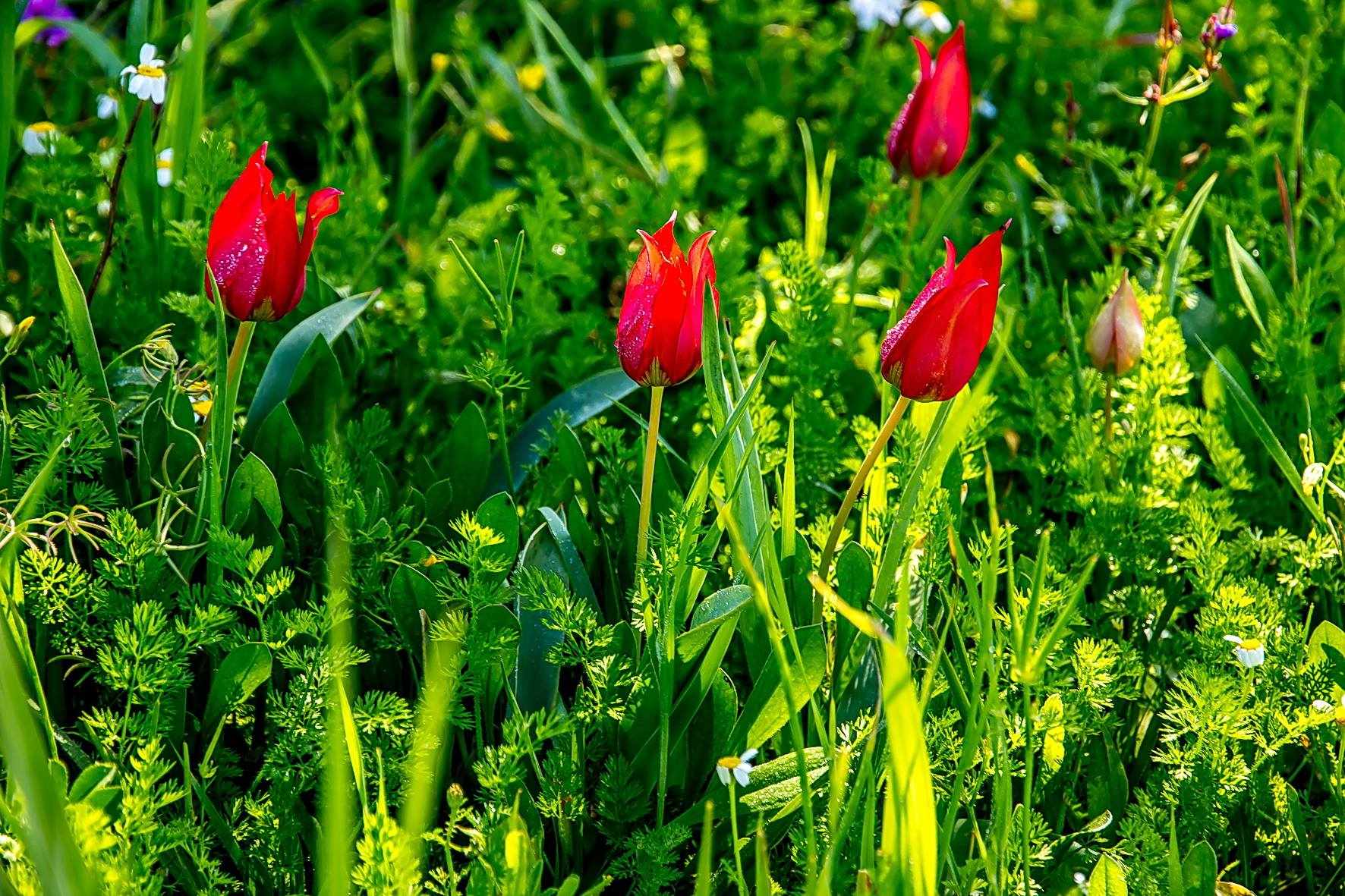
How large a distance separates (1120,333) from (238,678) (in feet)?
2.89

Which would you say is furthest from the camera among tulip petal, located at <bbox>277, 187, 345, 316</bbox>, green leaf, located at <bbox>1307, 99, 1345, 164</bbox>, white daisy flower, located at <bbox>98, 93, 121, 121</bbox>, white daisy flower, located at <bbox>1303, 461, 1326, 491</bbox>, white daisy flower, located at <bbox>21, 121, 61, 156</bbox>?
green leaf, located at <bbox>1307, 99, 1345, 164</bbox>

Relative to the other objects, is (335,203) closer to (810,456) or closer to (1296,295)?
(810,456)

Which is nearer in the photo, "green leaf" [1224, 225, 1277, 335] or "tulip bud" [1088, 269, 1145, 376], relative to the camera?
"tulip bud" [1088, 269, 1145, 376]

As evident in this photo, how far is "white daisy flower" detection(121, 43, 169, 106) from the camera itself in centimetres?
148

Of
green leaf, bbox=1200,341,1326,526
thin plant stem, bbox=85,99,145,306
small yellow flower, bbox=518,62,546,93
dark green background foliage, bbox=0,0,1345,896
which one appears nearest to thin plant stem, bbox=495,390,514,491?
dark green background foliage, bbox=0,0,1345,896

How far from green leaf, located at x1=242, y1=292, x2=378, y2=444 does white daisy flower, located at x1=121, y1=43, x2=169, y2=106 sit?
32 cm

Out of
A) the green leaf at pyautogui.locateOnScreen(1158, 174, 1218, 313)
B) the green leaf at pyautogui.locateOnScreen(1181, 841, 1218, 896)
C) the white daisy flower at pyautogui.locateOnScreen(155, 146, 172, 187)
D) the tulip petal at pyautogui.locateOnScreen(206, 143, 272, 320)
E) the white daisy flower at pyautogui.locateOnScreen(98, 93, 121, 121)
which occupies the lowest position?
the green leaf at pyautogui.locateOnScreen(1181, 841, 1218, 896)

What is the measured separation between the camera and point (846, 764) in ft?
3.29

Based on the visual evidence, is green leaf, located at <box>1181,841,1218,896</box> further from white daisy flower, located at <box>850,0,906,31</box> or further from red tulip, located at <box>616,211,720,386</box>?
white daisy flower, located at <box>850,0,906,31</box>

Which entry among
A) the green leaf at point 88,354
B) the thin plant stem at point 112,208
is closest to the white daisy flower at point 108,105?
the thin plant stem at point 112,208

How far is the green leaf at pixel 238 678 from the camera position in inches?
43.1

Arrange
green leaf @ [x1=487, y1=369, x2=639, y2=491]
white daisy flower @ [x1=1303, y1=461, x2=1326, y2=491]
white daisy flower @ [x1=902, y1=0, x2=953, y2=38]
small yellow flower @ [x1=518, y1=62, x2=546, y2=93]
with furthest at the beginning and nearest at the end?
small yellow flower @ [x1=518, y1=62, x2=546, y2=93]
white daisy flower @ [x1=902, y1=0, x2=953, y2=38]
green leaf @ [x1=487, y1=369, x2=639, y2=491]
white daisy flower @ [x1=1303, y1=461, x2=1326, y2=491]

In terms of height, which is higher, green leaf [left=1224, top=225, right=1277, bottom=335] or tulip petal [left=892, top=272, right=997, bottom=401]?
tulip petal [left=892, top=272, right=997, bottom=401]

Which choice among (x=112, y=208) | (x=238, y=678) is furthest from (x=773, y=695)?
(x=112, y=208)
